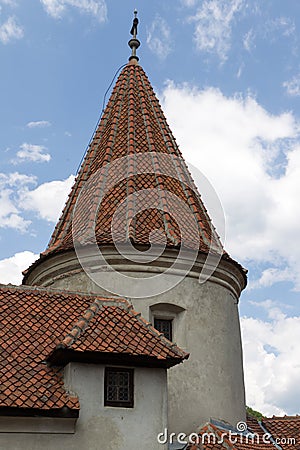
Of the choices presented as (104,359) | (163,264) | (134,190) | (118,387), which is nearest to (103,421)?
(118,387)

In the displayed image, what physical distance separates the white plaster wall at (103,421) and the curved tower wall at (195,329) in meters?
2.21

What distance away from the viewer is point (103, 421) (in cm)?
1069

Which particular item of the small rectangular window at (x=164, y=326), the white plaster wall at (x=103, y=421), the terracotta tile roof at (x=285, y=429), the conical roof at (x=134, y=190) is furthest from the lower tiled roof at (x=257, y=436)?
the conical roof at (x=134, y=190)

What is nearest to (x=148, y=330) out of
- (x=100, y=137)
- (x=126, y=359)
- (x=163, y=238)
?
(x=126, y=359)

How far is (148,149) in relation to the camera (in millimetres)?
17219

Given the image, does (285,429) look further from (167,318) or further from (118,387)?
(118,387)

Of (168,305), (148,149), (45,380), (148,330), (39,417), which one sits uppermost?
(148,149)

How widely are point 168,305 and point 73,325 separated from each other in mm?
2964

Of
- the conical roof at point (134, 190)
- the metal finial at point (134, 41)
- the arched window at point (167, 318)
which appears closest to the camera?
the arched window at point (167, 318)

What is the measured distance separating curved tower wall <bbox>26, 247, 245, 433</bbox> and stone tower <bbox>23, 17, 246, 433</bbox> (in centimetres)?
2

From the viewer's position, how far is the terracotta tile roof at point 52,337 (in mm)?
10414

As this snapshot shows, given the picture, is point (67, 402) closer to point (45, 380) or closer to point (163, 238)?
point (45, 380)

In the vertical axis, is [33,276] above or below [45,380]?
above

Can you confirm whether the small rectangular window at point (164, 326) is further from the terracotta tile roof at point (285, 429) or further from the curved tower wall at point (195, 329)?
the terracotta tile roof at point (285, 429)
